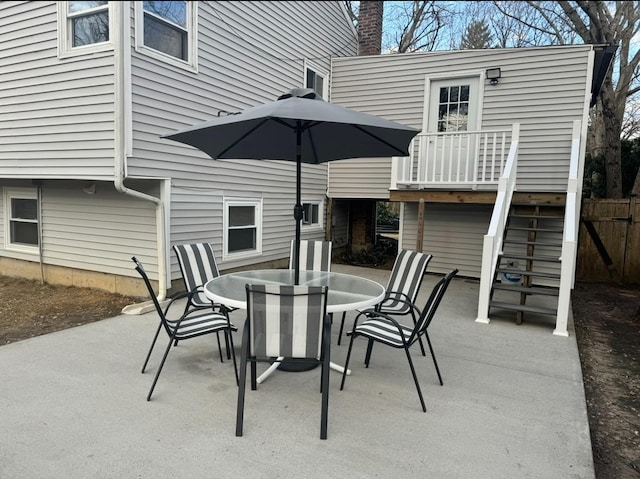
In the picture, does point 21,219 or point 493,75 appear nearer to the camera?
point 21,219

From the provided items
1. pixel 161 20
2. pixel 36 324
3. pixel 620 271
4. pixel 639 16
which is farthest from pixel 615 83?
pixel 36 324

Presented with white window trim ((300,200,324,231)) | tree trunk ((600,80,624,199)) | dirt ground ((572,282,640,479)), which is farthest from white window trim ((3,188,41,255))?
tree trunk ((600,80,624,199))

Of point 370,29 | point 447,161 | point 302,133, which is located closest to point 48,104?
point 302,133

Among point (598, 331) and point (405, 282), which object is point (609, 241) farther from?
point (405, 282)

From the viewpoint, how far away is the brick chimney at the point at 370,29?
9.16m

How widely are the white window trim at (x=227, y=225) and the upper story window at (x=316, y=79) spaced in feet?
8.60

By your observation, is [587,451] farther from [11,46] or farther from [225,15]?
[11,46]

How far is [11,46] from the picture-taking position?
18.1 feet

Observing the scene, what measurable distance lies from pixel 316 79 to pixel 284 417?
7.27 meters

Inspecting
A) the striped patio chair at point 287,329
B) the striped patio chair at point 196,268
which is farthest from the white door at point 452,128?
the striped patio chair at point 287,329

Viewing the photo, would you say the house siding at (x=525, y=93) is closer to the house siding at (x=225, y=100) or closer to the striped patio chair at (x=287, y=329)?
the house siding at (x=225, y=100)

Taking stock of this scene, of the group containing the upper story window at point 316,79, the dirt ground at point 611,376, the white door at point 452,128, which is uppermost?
the upper story window at point 316,79

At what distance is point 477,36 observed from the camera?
1252 centimetres

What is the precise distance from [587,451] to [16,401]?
3.46 meters
